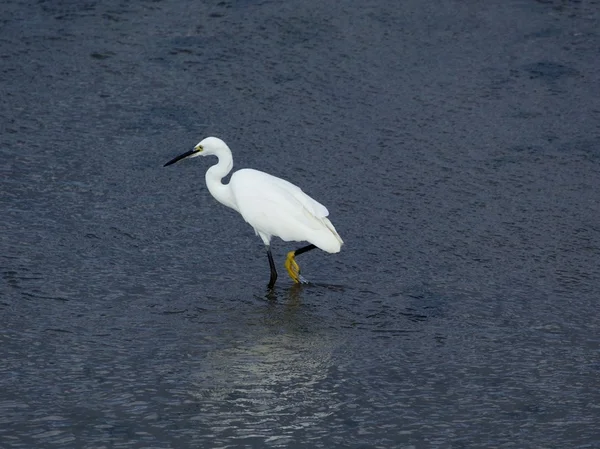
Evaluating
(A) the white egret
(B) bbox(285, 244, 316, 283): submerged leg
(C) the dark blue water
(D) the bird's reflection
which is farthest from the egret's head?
(D) the bird's reflection

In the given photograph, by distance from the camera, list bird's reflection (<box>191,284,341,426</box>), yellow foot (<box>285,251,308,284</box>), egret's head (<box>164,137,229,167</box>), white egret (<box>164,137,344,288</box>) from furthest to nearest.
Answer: egret's head (<box>164,137,229,167</box>) → yellow foot (<box>285,251,308,284</box>) → white egret (<box>164,137,344,288</box>) → bird's reflection (<box>191,284,341,426</box>)

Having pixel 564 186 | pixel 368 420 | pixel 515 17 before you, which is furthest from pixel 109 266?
pixel 515 17

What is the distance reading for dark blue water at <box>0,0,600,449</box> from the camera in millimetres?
5188

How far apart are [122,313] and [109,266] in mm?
644

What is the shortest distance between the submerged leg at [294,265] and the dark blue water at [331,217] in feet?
0.24

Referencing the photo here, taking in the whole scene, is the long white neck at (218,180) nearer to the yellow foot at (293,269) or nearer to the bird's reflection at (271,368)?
the yellow foot at (293,269)

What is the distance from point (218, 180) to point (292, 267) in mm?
852

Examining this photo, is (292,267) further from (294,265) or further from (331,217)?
(331,217)

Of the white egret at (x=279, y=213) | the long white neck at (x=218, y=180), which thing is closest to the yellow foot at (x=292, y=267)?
the white egret at (x=279, y=213)

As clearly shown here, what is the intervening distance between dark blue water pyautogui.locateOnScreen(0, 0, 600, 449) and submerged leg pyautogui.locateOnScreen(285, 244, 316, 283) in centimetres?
7

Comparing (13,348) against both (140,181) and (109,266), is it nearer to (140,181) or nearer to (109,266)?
(109,266)

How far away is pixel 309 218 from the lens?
666 cm

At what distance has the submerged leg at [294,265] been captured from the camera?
263 inches

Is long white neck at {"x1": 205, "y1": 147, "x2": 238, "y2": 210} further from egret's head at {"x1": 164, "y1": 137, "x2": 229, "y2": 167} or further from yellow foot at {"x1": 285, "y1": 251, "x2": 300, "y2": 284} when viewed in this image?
yellow foot at {"x1": 285, "y1": 251, "x2": 300, "y2": 284}
